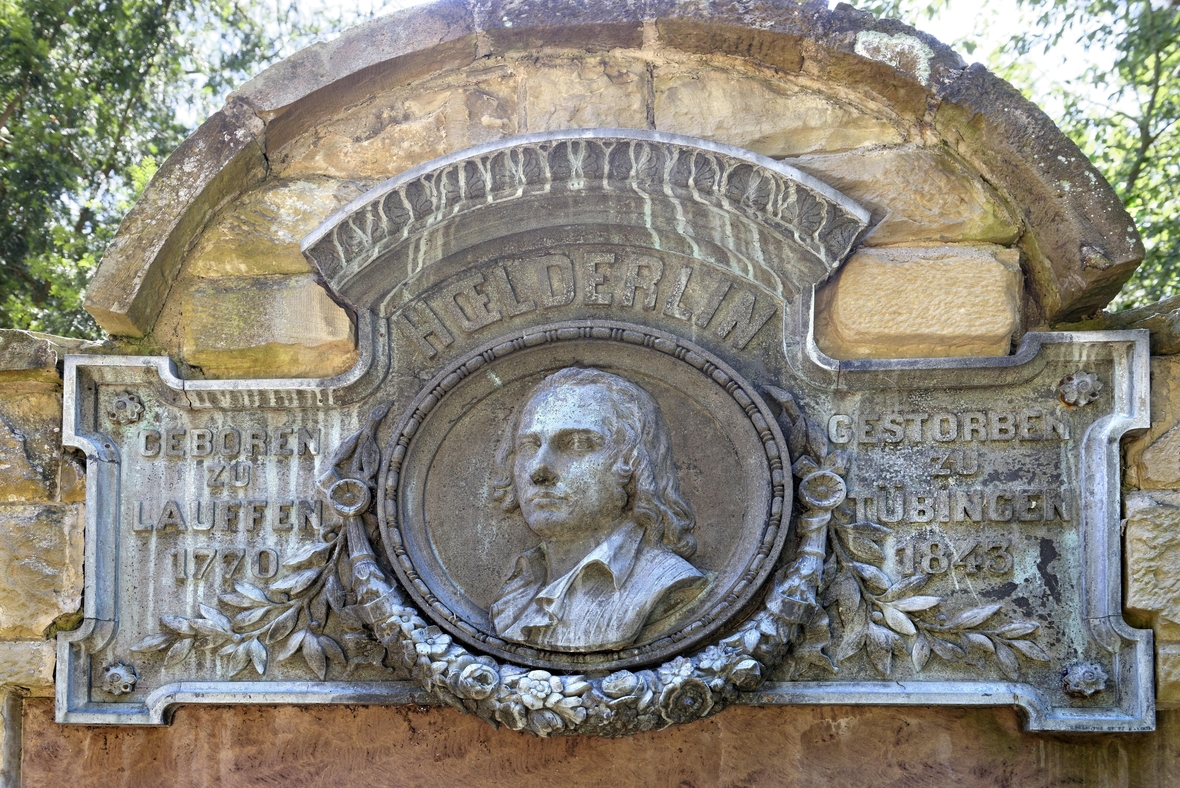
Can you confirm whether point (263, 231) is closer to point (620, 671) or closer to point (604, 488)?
point (604, 488)

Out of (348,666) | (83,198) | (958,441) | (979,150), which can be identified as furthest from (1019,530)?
(83,198)

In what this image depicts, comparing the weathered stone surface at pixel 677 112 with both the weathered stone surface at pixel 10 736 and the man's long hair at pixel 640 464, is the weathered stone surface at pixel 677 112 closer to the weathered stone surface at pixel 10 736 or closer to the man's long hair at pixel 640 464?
the man's long hair at pixel 640 464

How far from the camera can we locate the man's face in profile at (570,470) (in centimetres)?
384

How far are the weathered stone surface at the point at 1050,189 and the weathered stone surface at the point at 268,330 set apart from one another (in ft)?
7.26

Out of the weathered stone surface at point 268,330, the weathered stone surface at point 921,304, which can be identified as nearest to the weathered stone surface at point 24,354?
the weathered stone surface at point 268,330

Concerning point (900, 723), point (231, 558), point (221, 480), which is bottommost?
point (900, 723)

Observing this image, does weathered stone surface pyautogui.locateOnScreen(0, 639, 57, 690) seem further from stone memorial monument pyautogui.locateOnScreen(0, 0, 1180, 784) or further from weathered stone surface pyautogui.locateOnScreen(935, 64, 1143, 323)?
weathered stone surface pyautogui.locateOnScreen(935, 64, 1143, 323)

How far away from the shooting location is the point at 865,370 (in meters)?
3.87

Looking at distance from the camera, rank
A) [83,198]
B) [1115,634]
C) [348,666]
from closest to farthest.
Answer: [1115,634]
[348,666]
[83,198]

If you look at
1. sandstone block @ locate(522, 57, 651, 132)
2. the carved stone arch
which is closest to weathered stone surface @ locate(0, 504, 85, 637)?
the carved stone arch

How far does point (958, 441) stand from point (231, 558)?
2.52 meters

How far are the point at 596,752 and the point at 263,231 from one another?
2.17 meters

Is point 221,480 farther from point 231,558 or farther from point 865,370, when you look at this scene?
point 865,370

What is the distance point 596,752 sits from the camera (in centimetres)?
395
